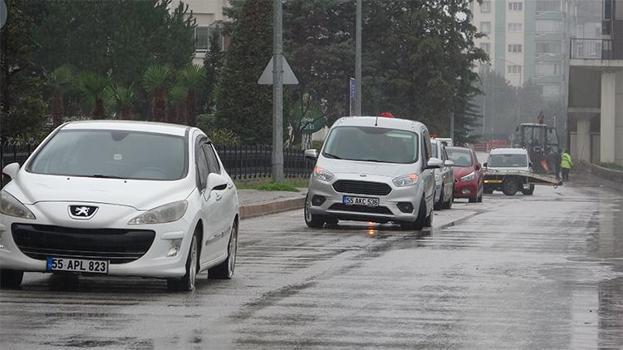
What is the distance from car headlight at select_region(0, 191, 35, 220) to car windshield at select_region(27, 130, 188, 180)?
2.23 feet

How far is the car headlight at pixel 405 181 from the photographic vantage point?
981 inches

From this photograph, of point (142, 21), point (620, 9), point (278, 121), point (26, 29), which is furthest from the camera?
point (620, 9)

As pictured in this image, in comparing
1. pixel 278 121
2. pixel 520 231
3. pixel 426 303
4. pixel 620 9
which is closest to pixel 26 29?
pixel 278 121

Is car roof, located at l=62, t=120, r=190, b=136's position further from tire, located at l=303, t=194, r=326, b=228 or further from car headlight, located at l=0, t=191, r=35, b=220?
tire, located at l=303, t=194, r=326, b=228

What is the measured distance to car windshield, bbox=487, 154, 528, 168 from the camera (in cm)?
5700

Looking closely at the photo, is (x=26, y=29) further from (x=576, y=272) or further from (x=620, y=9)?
(x=620, y=9)

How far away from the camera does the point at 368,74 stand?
249 feet

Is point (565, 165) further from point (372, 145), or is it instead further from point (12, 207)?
point (12, 207)

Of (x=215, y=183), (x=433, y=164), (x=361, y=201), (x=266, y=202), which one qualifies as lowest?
(x=266, y=202)

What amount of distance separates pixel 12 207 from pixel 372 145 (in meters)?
13.5

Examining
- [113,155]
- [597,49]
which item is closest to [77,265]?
[113,155]

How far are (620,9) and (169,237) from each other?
272 feet

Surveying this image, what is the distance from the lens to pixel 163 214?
42.6ft

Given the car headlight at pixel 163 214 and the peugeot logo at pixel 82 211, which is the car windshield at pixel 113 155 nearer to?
the car headlight at pixel 163 214
